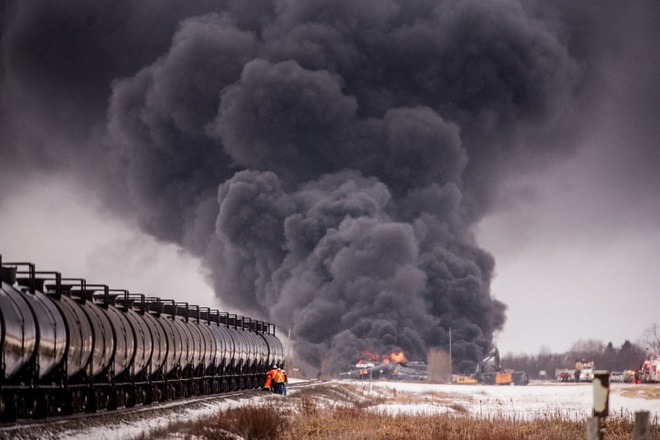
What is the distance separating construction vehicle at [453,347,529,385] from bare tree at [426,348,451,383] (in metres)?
1.31

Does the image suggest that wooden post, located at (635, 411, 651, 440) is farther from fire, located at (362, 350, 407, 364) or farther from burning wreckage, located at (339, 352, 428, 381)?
fire, located at (362, 350, 407, 364)

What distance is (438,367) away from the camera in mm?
98562

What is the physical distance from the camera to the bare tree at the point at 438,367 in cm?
9750

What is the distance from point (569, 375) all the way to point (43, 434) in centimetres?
9237

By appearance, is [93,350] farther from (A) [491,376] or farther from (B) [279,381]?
(A) [491,376]

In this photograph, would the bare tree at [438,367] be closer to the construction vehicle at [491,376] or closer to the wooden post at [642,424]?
the construction vehicle at [491,376]

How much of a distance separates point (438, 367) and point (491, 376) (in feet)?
22.9

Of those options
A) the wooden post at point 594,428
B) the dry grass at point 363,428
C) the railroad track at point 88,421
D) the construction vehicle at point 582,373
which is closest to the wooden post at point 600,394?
the wooden post at point 594,428

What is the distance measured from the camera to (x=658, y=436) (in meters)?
23.4

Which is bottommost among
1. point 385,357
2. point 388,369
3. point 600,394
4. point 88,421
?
point 88,421

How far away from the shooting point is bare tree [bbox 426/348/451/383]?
97.5 m

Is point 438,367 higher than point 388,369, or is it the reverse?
point 438,367

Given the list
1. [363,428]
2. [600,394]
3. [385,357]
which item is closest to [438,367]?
[385,357]

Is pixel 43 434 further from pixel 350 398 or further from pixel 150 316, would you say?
pixel 350 398
